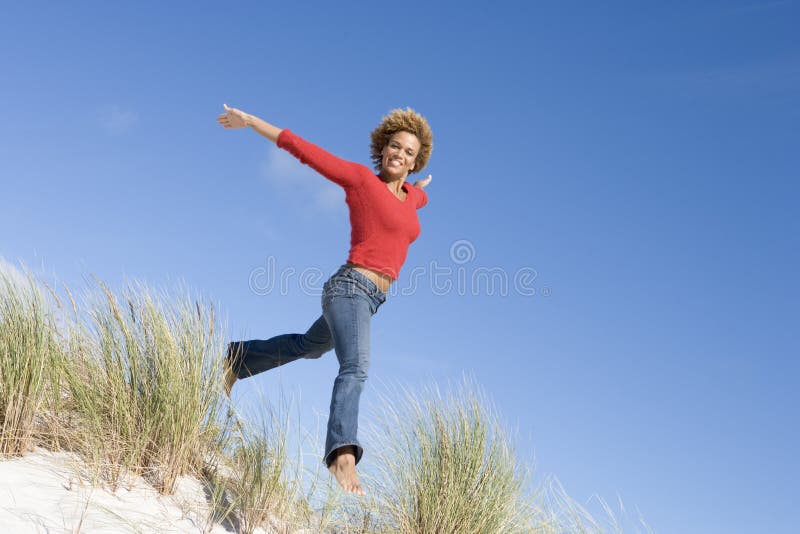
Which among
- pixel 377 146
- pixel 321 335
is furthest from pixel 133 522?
pixel 377 146

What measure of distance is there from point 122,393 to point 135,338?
35 cm

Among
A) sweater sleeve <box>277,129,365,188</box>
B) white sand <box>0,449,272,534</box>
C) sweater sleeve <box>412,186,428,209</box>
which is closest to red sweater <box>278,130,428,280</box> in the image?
sweater sleeve <box>277,129,365,188</box>

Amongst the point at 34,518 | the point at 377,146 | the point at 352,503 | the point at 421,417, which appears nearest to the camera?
the point at 34,518

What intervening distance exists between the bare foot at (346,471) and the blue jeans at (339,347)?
51mm

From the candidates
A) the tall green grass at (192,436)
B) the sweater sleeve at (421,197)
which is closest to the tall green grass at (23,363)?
the tall green grass at (192,436)

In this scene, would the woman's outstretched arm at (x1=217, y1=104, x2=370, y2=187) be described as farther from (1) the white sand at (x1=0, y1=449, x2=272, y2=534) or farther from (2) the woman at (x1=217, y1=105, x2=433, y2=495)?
(1) the white sand at (x1=0, y1=449, x2=272, y2=534)

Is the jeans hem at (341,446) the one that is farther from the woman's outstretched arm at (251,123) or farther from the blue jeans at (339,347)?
the woman's outstretched arm at (251,123)

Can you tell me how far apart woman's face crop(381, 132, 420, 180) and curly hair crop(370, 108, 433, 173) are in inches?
5.3

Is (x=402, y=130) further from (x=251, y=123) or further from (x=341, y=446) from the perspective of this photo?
(x=341, y=446)

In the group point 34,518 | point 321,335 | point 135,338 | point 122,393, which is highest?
point 321,335

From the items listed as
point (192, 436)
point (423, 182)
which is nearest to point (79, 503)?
point (192, 436)

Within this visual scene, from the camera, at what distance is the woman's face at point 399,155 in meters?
4.82

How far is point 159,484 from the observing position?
382 cm

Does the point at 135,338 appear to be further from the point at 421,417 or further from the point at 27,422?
the point at 421,417
